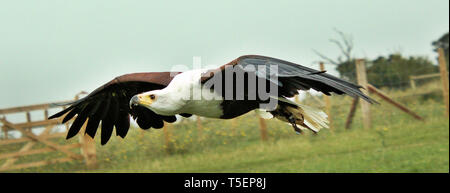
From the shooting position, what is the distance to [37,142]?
A: 1197cm

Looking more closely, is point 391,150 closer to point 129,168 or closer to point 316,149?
point 316,149

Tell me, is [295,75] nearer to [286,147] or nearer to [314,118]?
[314,118]

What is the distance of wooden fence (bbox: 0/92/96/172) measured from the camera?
1138cm

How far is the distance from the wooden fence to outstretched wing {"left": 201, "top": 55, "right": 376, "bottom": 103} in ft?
27.2

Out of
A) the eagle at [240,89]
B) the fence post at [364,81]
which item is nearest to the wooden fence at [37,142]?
the fence post at [364,81]

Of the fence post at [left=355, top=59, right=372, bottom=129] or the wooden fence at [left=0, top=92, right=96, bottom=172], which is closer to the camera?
the wooden fence at [left=0, top=92, right=96, bottom=172]

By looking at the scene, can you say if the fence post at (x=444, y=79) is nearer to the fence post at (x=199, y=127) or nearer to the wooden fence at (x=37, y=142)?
the fence post at (x=199, y=127)

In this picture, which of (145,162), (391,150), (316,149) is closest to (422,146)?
(391,150)

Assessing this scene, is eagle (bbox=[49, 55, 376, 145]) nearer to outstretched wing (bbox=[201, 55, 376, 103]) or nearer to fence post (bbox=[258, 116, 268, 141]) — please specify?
outstretched wing (bbox=[201, 55, 376, 103])

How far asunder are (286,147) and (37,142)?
186 inches

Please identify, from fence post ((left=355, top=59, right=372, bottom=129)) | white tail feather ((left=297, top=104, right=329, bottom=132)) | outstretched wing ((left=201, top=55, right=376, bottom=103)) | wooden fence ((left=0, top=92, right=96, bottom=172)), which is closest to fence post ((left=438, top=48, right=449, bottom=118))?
fence post ((left=355, top=59, right=372, bottom=129))

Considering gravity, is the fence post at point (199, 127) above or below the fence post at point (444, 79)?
below

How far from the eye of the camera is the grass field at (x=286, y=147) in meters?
10.3

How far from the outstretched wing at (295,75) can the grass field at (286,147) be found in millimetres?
5978
